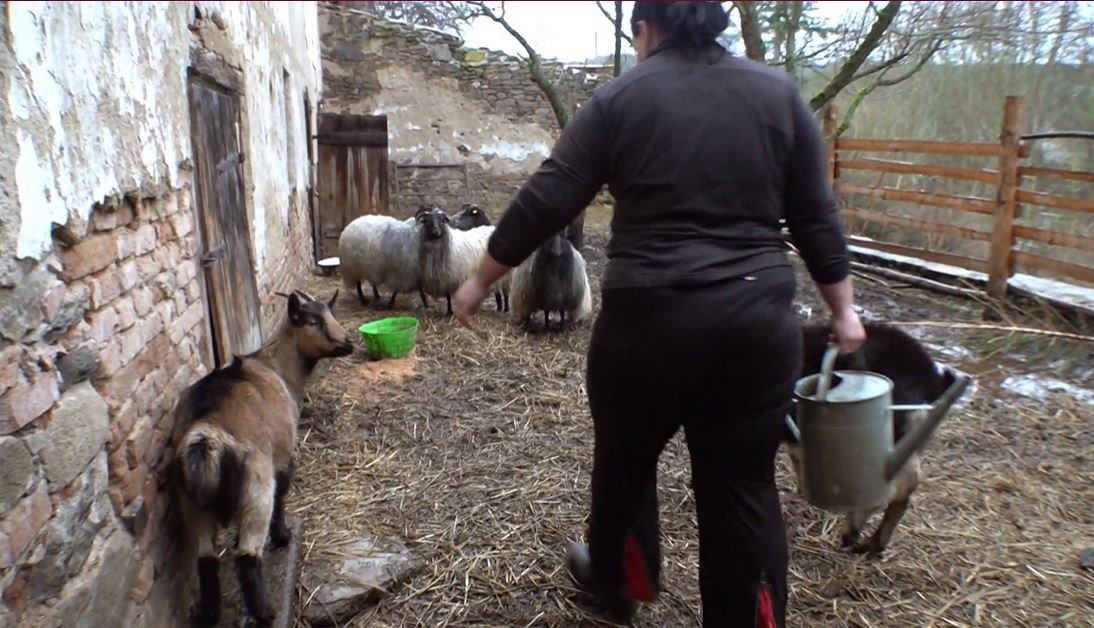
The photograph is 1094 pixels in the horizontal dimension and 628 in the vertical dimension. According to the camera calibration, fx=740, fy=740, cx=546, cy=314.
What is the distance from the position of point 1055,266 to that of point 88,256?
7.57m

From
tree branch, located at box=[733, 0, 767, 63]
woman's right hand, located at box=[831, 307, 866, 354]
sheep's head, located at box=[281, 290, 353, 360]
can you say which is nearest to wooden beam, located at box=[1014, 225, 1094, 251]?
tree branch, located at box=[733, 0, 767, 63]

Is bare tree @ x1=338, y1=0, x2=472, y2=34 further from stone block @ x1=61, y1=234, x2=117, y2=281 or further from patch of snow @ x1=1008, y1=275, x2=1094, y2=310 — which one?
stone block @ x1=61, y1=234, x2=117, y2=281

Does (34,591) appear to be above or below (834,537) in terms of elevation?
above

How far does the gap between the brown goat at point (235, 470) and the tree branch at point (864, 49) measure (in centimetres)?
584

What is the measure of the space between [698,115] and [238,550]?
2.05m

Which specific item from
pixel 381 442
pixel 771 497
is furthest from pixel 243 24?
pixel 771 497

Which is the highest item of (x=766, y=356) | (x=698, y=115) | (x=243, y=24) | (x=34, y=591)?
(x=243, y=24)

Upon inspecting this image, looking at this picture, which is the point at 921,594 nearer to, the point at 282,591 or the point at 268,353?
the point at 282,591

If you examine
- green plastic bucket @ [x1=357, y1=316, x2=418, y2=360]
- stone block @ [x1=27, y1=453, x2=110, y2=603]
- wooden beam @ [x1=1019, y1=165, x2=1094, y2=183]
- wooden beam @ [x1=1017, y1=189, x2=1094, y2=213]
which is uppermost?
wooden beam @ [x1=1019, y1=165, x2=1094, y2=183]

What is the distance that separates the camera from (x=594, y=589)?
250 centimetres

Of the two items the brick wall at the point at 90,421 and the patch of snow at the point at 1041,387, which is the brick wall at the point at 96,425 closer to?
the brick wall at the point at 90,421

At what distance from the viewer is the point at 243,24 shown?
539 centimetres

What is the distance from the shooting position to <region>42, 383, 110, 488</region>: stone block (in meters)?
1.84

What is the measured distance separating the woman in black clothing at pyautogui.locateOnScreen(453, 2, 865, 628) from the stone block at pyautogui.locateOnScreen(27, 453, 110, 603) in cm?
116
